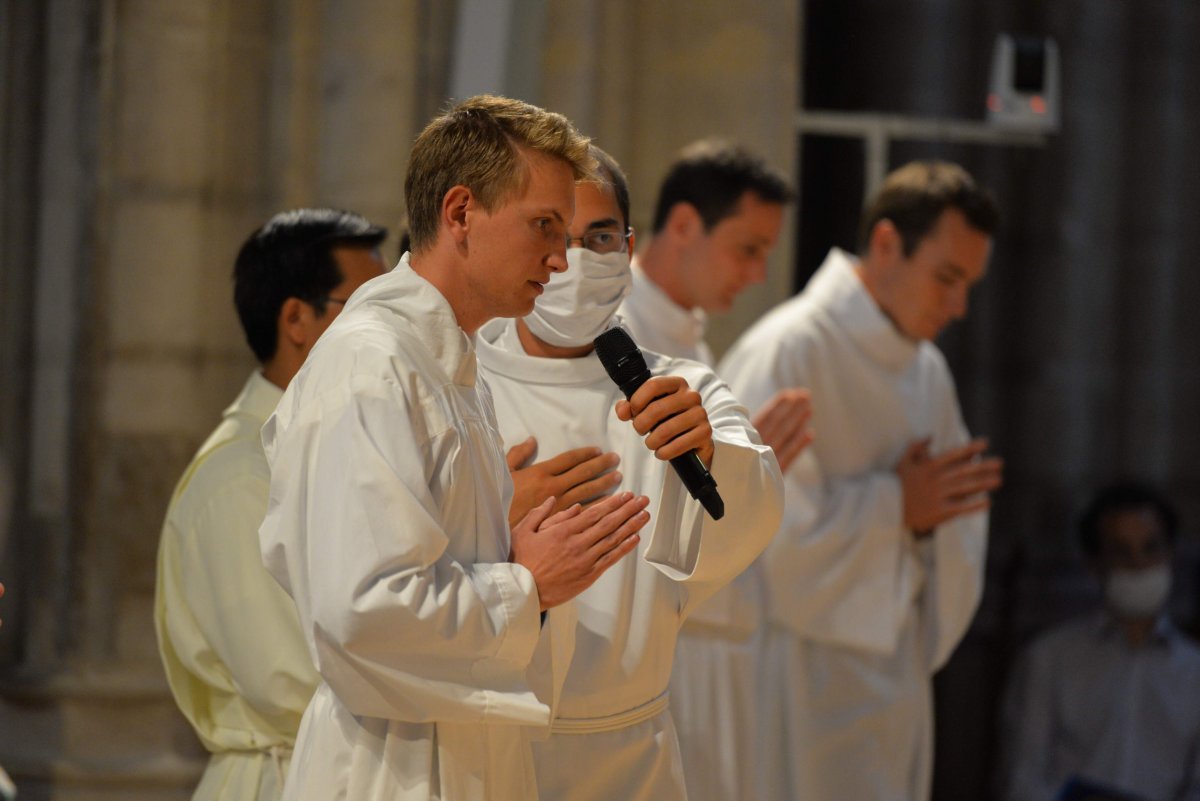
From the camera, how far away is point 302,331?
10.2ft

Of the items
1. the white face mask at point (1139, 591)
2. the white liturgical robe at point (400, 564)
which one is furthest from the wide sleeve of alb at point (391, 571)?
the white face mask at point (1139, 591)

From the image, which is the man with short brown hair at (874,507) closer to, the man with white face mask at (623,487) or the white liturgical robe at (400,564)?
the man with white face mask at (623,487)

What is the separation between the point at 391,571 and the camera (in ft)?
6.86

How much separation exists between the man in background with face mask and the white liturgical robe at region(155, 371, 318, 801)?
3.46 meters

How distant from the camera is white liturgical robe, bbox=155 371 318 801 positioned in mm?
2787

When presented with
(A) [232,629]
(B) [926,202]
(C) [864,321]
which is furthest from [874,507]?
(A) [232,629]

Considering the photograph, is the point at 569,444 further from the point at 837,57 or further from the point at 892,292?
the point at 837,57

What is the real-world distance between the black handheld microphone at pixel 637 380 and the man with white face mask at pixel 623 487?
108mm

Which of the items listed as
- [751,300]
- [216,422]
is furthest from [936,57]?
[216,422]

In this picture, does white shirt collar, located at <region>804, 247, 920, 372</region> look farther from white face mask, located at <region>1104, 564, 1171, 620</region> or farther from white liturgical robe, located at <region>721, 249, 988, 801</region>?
white face mask, located at <region>1104, 564, 1171, 620</region>

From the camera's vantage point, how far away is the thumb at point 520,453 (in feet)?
9.41

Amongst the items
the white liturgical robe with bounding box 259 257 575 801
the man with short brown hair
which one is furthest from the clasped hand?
the white liturgical robe with bounding box 259 257 575 801

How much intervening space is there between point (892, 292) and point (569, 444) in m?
1.79

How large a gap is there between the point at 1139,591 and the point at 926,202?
2.03 metres
